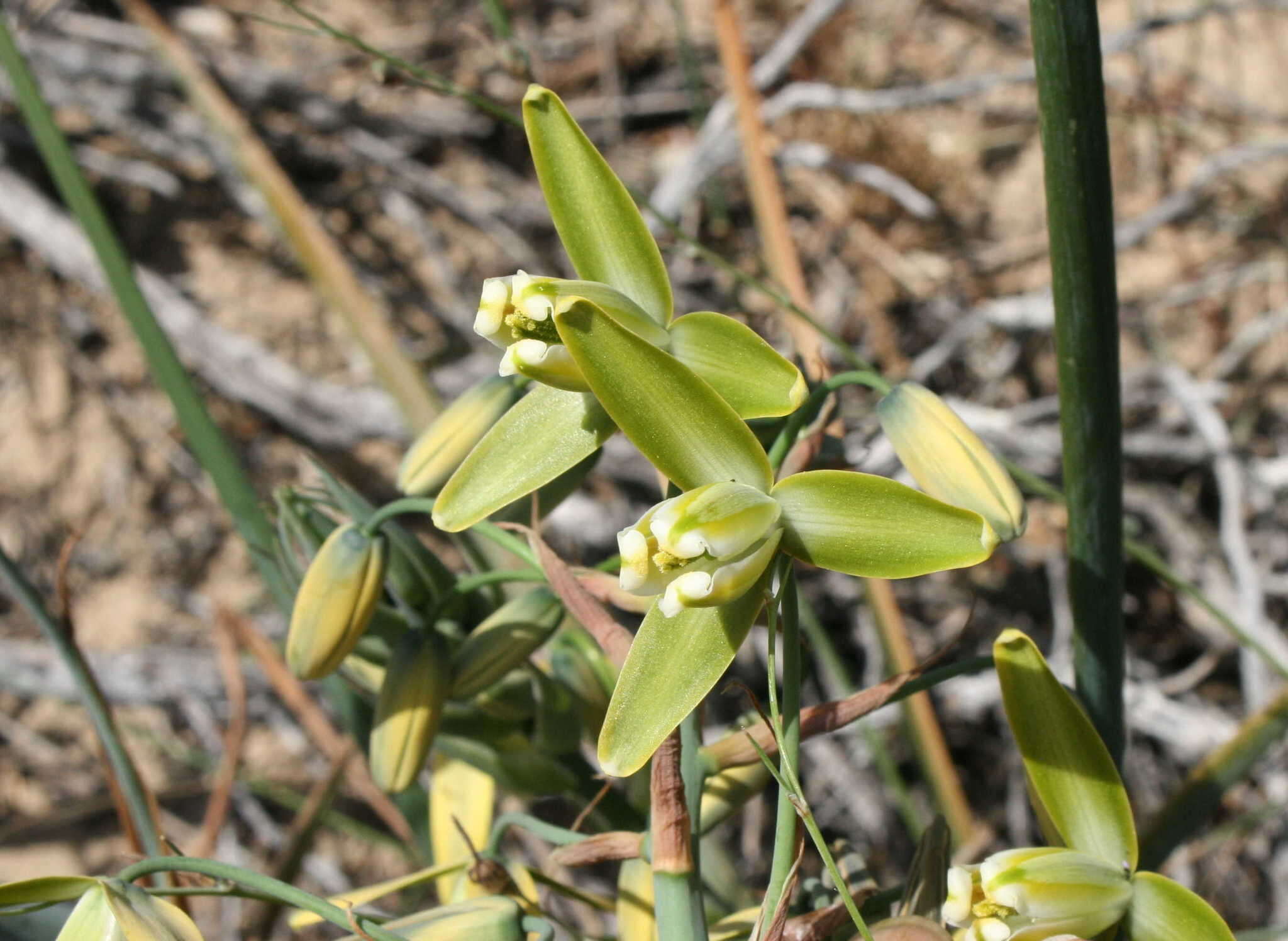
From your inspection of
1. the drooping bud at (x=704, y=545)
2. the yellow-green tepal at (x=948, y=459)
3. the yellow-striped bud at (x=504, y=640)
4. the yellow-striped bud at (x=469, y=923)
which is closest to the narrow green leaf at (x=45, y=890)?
the yellow-striped bud at (x=469, y=923)

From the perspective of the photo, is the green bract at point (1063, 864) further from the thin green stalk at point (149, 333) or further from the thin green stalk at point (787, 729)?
the thin green stalk at point (149, 333)

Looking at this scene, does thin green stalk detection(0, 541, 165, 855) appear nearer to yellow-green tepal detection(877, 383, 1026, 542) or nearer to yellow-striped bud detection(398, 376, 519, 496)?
yellow-striped bud detection(398, 376, 519, 496)

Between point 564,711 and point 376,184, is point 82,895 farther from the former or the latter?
point 376,184

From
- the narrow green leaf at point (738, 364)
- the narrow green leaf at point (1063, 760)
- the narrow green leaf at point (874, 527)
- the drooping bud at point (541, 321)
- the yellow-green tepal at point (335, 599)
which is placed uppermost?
the drooping bud at point (541, 321)

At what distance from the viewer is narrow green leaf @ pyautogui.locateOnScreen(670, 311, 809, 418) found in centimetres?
74

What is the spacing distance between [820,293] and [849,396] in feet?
1.04

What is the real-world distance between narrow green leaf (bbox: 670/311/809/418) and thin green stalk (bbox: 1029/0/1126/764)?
0.19 m

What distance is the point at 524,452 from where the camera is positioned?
0.79 m

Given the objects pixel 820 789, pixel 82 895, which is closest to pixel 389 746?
pixel 82 895

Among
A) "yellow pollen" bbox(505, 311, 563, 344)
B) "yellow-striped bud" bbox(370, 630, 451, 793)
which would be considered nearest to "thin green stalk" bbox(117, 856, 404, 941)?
"yellow-striped bud" bbox(370, 630, 451, 793)

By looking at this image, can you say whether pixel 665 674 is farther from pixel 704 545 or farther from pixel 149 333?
pixel 149 333

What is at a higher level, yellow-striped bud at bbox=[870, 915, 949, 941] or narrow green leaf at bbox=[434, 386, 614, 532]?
narrow green leaf at bbox=[434, 386, 614, 532]

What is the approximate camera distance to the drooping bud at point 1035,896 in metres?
0.75

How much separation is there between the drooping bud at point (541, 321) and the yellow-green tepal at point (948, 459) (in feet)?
0.60
